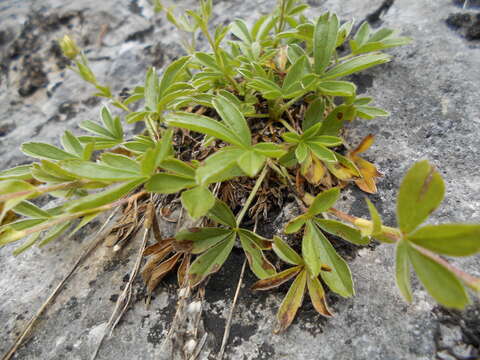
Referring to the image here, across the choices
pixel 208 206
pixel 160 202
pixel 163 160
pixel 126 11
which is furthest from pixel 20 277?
pixel 126 11

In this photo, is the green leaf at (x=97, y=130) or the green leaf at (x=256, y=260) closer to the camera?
the green leaf at (x=256, y=260)

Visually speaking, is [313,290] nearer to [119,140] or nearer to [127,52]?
[119,140]

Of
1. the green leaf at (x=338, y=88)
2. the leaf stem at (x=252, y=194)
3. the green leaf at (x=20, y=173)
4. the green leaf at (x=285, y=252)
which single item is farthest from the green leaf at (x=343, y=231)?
the green leaf at (x=20, y=173)

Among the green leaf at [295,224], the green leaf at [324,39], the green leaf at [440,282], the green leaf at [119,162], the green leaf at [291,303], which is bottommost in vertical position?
the green leaf at [291,303]

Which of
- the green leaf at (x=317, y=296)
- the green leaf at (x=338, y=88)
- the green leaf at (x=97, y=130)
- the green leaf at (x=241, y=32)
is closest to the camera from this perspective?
the green leaf at (x=317, y=296)

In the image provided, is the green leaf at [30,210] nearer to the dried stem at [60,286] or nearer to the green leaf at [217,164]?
the dried stem at [60,286]

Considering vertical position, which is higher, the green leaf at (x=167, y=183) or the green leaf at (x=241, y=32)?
the green leaf at (x=241, y=32)

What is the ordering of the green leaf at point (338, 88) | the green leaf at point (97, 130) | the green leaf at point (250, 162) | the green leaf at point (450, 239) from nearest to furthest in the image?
1. the green leaf at point (450, 239)
2. the green leaf at point (250, 162)
3. the green leaf at point (338, 88)
4. the green leaf at point (97, 130)

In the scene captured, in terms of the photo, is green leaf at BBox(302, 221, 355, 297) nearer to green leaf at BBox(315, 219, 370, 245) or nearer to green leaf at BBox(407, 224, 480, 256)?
green leaf at BBox(315, 219, 370, 245)
